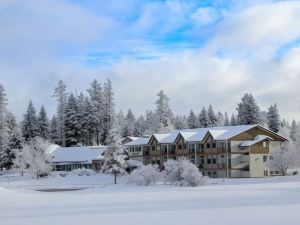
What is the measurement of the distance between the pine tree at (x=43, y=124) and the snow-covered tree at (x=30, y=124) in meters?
0.93

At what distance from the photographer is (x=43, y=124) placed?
117 meters

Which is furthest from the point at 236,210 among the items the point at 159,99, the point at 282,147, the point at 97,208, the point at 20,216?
the point at 159,99

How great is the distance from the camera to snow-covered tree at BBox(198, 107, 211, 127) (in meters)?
126

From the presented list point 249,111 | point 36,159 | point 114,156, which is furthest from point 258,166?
point 36,159

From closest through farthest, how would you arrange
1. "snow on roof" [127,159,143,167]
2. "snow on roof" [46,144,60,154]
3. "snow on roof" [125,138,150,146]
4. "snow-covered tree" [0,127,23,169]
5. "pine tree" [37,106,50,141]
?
1. "snow on roof" [127,159,143,167]
2. "snow on roof" [125,138,150,146]
3. "snow on roof" [46,144,60,154]
4. "snow-covered tree" [0,127,23,169]
5. "pine tree" [37,106,50,141]

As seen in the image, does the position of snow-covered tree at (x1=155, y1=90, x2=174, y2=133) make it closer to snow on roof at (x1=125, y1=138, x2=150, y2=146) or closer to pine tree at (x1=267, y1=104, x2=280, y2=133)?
snow on roof at (x1=125, y1=138, x2=150, y2=146)

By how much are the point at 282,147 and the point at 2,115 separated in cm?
6045

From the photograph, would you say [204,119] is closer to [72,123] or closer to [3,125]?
[72,123]

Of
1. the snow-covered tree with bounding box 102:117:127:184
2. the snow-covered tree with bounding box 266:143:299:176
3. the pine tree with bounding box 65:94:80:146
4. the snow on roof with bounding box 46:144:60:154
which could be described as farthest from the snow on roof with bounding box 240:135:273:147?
the pine tree with bounding box 65:94:80:146

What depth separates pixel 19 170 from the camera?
9638 centimetres

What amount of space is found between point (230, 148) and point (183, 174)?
22326mm

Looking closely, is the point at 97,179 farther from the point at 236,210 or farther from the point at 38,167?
the point at 236,210

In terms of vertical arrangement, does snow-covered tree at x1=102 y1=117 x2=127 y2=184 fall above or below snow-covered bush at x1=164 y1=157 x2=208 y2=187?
above

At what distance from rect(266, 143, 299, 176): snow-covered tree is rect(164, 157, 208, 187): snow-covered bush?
58.8 feet
